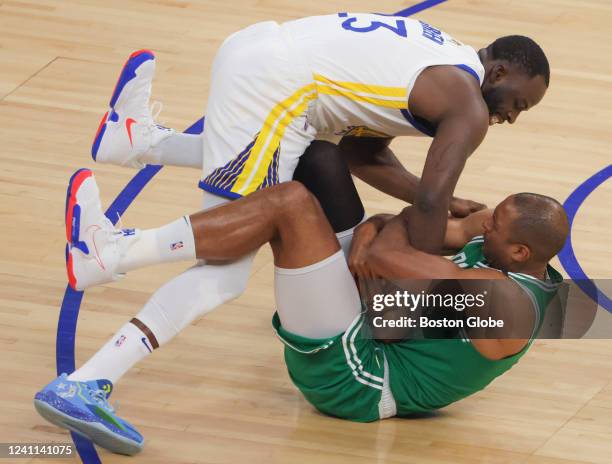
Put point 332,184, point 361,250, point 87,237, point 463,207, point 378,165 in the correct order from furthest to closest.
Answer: point 378,165, point 463,207, point 332,184, point 361,250, point 87,237

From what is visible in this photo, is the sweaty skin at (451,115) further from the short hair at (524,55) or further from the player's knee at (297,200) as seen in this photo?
the player's knee at (297,200)

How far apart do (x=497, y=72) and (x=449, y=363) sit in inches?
39.8

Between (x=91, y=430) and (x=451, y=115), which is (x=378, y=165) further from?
(x=91, y=430)

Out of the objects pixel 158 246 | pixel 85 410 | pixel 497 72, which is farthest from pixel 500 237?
pixel 85 410

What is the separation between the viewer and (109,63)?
7582mm

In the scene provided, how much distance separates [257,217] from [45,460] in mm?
1036

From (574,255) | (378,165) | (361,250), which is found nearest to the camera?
(361,250)

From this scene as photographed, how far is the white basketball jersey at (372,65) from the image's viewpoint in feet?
14.9

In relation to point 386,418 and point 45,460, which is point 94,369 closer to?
point 45,460

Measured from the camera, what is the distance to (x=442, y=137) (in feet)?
14.2

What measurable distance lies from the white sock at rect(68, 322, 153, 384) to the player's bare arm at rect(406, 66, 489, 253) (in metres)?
0.94

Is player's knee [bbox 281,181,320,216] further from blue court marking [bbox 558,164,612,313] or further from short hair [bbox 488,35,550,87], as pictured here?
blue court marking [bbox 558,164,612,313]

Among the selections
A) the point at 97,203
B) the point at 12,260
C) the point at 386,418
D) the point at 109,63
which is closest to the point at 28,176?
the point at 12,260

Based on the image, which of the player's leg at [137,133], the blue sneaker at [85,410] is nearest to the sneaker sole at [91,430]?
the blue sneaker at [85,410]
